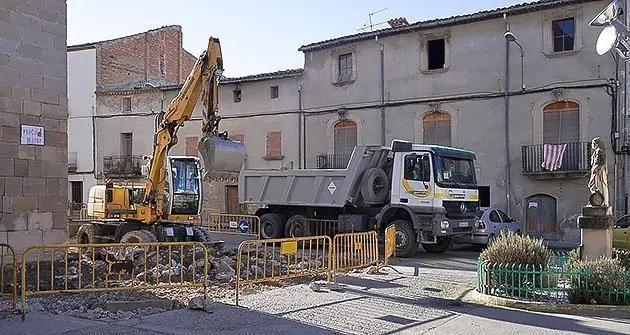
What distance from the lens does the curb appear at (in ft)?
29.5

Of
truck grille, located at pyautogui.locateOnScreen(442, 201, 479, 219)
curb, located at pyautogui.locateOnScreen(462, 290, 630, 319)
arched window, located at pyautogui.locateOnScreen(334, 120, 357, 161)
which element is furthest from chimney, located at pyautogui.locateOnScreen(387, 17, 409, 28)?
curb, located at pyautogui.locateOnScreen(462, 290, 630, 319)

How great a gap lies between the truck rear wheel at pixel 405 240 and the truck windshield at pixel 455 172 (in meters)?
1.45

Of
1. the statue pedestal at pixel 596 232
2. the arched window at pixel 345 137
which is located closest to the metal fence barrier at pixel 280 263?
the statue pedestal at pixel 596 232

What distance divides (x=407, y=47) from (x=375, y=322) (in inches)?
741

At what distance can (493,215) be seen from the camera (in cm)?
2012

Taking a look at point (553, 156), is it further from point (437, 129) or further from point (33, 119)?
point (33, 119)

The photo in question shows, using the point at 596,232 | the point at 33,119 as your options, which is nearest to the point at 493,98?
the point at 596,232

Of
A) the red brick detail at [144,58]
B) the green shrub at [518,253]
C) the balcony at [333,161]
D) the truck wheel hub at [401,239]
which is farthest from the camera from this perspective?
the red brick detail at [144,58]

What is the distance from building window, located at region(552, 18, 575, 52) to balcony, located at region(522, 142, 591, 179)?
3.51 m

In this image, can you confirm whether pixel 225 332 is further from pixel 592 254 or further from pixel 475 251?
pixel 475 251

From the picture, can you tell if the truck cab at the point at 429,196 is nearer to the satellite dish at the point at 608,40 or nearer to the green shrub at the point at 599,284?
the satellite dish at the point at 608,40

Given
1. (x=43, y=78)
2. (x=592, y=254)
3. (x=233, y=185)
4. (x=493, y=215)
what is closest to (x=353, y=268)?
(x=592, y=254)

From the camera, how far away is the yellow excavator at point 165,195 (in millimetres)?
15547

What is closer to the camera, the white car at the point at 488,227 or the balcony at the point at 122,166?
the white car at the point at 488,227
